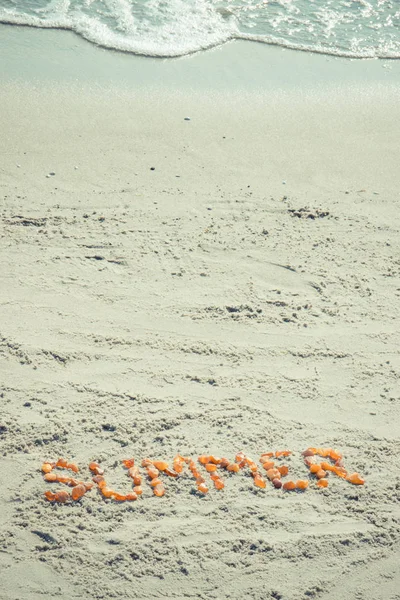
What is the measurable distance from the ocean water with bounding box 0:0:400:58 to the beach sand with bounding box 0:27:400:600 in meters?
0.69

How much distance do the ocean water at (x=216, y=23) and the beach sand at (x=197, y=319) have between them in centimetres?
69

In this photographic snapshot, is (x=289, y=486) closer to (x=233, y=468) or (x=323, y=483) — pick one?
(x=323, y=483)

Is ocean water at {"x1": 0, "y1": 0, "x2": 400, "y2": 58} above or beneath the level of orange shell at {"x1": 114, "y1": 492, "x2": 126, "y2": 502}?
above

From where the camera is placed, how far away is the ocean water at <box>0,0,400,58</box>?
7.04 m

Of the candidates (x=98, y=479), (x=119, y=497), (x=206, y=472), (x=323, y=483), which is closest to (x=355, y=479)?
(x=323, y=483)

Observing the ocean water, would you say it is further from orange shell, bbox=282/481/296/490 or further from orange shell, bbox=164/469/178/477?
orange shell, bbox=282/481/296/490

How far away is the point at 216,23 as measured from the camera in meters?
7.38

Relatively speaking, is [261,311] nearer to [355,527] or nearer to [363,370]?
[363,370]

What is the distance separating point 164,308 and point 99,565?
1.66 meters

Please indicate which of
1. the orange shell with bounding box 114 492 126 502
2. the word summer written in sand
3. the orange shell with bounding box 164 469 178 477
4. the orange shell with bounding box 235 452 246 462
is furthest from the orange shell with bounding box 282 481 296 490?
the orange shell with bounding box 114 492 126 502

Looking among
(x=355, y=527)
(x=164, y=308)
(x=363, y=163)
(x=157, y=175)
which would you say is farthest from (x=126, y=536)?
(x=363, y=163)

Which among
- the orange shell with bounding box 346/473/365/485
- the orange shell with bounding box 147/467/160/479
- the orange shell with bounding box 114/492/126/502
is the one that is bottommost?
the orange shell with bounding box 114/492/126/502

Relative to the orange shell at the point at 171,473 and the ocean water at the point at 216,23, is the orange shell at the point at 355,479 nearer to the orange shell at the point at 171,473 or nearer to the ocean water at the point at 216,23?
the orange shell at the point at 171,473

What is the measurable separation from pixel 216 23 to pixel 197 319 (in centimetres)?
459
